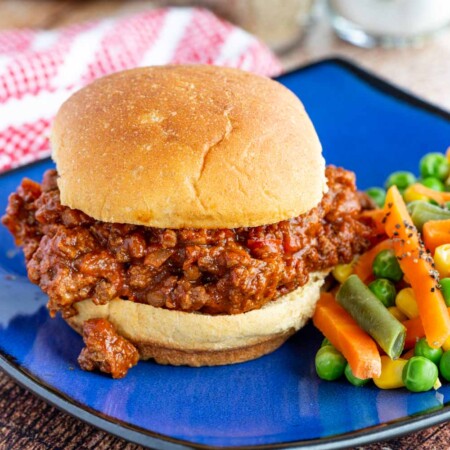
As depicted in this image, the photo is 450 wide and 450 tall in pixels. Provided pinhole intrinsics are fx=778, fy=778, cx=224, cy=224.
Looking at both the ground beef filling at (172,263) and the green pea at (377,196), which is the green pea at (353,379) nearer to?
the ground beef filling at (172,263)

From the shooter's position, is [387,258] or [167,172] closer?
[167,172]

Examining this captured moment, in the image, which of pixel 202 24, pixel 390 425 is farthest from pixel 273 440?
pixel 202 24

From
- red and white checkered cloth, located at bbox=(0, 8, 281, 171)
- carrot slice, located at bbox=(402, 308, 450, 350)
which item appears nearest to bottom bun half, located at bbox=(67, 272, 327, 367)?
carrot slice, located at bbox=(402, 308, 450, 350)

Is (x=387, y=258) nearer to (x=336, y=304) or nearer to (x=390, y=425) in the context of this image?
(x=336, y=304)

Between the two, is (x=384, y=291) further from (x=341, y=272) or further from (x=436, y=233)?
(x=436, y=233)

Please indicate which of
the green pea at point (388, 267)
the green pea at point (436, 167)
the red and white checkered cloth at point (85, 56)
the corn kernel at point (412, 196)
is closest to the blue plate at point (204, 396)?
the green pea at point (388, 267)

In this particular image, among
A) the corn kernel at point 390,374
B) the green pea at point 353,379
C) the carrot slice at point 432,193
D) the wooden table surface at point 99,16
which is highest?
the carrot slice at point 432,193
